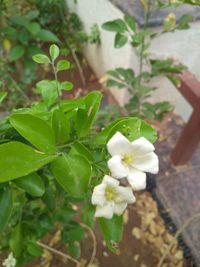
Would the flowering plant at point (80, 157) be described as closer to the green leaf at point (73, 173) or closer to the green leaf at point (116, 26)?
the green leaf at point (73, 173)

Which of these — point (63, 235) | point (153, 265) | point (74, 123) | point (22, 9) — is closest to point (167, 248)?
point (153, 265)

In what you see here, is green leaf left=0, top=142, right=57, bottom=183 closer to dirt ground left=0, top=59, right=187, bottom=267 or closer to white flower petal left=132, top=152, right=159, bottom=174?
white flower petal left=132, top=152, right=159, bottom=174

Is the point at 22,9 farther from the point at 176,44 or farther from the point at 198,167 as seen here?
the point at 198,167

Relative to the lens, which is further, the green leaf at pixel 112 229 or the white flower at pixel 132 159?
the green leaf at pixel 112 229

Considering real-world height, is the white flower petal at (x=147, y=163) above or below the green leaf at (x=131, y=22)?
above

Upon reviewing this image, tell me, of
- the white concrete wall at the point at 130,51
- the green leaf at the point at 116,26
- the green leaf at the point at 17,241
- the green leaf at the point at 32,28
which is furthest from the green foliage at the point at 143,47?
the green leaf at the point at 17,241
